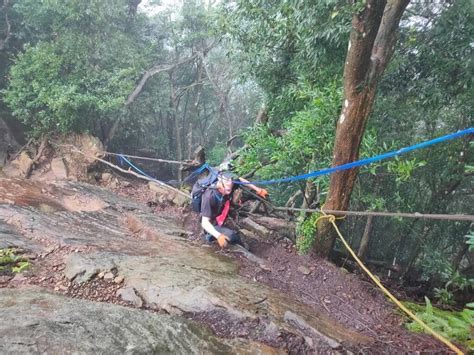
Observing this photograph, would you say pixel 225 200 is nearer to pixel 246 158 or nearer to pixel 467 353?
pixel 246 158

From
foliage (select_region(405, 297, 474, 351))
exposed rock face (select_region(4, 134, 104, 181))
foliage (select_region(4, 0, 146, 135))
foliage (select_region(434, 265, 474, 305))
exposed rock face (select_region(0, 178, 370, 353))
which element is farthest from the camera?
exposed rock face (select_region(4, 134, 104, 181))

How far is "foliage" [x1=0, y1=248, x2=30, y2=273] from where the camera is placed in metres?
3.91

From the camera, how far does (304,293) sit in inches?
179

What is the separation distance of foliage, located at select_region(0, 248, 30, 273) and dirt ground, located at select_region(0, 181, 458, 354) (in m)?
0.15

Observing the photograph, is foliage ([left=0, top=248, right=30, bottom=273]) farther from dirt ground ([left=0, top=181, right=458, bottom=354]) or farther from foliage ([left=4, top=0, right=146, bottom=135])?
foliage ([left=4, top=0, right=146, bottom=135])

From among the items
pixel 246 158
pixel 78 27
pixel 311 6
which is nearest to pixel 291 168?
pixel 246 158

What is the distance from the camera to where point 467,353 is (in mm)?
3133

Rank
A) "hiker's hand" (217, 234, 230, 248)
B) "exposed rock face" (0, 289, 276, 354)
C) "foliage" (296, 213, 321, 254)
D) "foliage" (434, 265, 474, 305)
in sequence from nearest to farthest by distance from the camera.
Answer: "exposed rock face" (0, 289, 276, 354) → "foliage" (296, 213, 321, 254) → "hiker's hand" (217, 234, 230, 248) → "foliage" (434, 265, 474, 305)

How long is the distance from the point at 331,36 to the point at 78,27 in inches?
372

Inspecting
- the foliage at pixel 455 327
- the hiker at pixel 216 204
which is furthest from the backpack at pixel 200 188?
the foliage at pixel 455 327

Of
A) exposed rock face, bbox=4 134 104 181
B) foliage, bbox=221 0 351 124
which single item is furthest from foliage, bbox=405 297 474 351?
exposed rock face, bbox=4 134 104 181

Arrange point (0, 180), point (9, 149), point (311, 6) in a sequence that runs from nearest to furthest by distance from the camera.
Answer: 1. point (311, 6)
2. point (0, 180)
3. point (9, 149)

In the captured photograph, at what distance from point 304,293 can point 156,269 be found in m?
1.88

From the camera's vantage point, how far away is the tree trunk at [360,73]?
3814 mm
